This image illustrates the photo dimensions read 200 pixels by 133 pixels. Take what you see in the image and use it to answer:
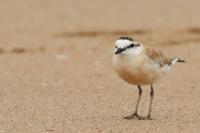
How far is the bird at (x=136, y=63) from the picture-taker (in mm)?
8914

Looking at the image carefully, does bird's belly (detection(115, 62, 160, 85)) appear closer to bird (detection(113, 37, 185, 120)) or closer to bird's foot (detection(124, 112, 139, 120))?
bird (detection(113, 37, 185, 120))

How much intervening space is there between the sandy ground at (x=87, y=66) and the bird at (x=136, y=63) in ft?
1.61

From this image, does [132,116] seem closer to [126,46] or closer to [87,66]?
[126,46]

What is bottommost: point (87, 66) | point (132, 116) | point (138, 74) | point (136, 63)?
point (132, 116)

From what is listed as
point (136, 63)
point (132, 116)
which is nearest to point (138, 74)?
point (136, 63)

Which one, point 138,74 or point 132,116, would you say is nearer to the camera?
point 138,74

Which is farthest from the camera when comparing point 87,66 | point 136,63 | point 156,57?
point 87,66

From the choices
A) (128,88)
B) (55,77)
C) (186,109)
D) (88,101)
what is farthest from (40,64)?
(186,109)

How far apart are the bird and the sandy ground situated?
1.61ft

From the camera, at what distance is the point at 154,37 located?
55.2ft

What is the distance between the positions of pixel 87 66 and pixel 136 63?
518 centimetres

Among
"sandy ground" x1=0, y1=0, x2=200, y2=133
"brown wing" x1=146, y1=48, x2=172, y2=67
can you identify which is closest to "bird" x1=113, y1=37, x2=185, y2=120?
"brown wing" x1=146, y1=48, x2=172, y2=67

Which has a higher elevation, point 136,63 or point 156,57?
point 156,57

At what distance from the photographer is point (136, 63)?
29.9 ft
